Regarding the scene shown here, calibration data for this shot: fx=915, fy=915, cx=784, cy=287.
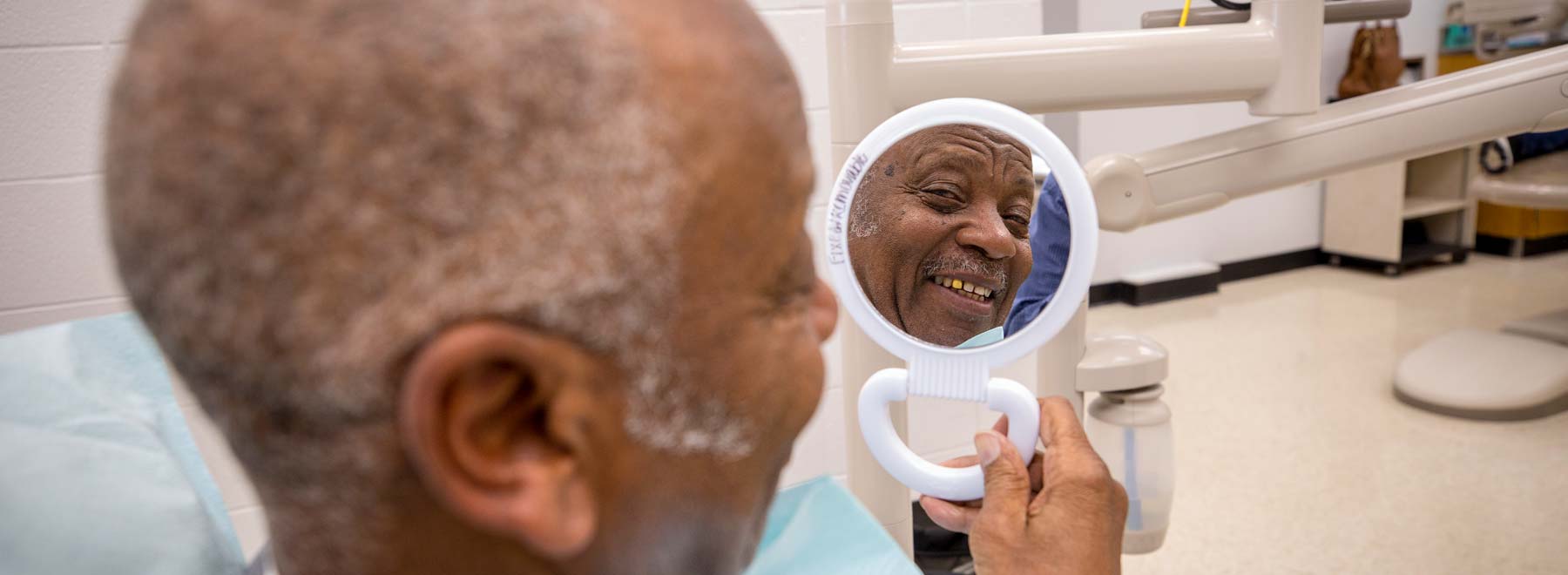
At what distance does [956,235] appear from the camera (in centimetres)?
93

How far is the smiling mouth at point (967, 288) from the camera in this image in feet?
2.97

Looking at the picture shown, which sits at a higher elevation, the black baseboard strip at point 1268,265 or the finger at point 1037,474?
the finger at point 1037,474

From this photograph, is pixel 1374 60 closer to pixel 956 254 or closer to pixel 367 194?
pixel 956 254

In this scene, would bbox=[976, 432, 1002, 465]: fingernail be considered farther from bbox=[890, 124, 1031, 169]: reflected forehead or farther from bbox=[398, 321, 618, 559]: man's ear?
bbox=[398, 321, 618, 559]: man's ear

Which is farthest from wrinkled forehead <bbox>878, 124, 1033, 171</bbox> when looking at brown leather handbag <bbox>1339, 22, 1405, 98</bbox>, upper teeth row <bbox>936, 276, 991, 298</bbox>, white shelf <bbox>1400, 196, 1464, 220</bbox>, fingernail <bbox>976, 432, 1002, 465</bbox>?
white shelf <bbox>1400, 196, 1464, 220</bbox>

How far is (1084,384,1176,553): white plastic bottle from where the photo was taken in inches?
42.4

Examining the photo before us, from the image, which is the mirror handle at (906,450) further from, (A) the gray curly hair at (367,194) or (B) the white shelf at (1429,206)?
(B) the white shelf at (1429,206)

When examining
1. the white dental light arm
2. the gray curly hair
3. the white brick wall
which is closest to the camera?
the gray curly hair

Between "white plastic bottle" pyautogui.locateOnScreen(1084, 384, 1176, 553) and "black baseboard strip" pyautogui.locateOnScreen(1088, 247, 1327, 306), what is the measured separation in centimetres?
300

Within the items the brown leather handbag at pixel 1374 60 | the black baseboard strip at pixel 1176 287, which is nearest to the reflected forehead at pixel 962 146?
the black baseboard strip at pixel 1176 287

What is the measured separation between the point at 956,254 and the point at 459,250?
0.64m

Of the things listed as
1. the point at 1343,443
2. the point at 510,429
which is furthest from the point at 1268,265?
the point at 510,429

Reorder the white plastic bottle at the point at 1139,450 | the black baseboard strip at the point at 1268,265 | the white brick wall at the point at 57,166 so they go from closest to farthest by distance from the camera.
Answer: the white plastic bottle at the point at 1139,450
the white brick wall at the point at 57,166
the black baseboard strip at the point at 1268,265

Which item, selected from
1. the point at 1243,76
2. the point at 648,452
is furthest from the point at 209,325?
the point at 1243,76
